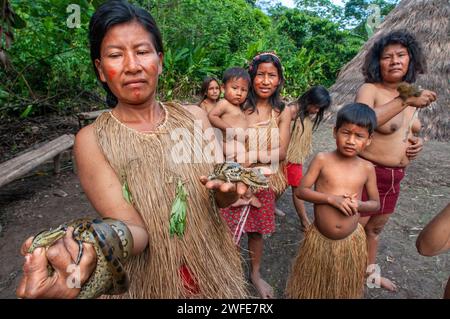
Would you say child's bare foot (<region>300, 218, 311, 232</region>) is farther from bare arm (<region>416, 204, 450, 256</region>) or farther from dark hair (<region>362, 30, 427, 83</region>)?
bare arm (<region>416, 204, 450, 256</region>)

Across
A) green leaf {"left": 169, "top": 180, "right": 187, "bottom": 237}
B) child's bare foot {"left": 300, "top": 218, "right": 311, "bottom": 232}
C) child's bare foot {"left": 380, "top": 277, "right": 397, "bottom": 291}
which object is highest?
green leaf {"left": 169, "top": 180, "right": 187, "bottom": 237}

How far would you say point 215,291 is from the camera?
1448 mm

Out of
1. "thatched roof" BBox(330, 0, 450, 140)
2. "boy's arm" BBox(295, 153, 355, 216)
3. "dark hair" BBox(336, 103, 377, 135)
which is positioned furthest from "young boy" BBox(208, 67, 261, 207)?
"thatched roof" BBox(330, 0, 450, 140)

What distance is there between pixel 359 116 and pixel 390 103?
11.9 inches

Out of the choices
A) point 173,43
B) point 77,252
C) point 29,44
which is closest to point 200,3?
point 173,43

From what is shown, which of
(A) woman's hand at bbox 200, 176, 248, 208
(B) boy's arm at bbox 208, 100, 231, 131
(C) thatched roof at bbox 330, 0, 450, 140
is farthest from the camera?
(C) thatched roof at bbox 330, 0, 450, 140

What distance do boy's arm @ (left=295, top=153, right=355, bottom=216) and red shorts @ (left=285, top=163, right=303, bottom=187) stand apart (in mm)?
1444

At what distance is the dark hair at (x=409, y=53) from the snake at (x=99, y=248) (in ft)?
7.05

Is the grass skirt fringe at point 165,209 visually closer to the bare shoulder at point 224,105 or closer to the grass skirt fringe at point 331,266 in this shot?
the grass skirt fringe at point 331,266

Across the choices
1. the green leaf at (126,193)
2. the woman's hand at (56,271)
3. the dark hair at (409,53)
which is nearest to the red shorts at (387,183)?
the dark hair at (409,53)

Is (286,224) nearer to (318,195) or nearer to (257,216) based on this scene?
(257,216)

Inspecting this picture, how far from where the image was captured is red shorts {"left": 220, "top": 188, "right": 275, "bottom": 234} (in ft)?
7.96

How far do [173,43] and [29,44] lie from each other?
547cm

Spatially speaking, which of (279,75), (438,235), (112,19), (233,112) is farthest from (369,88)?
(112,19)
